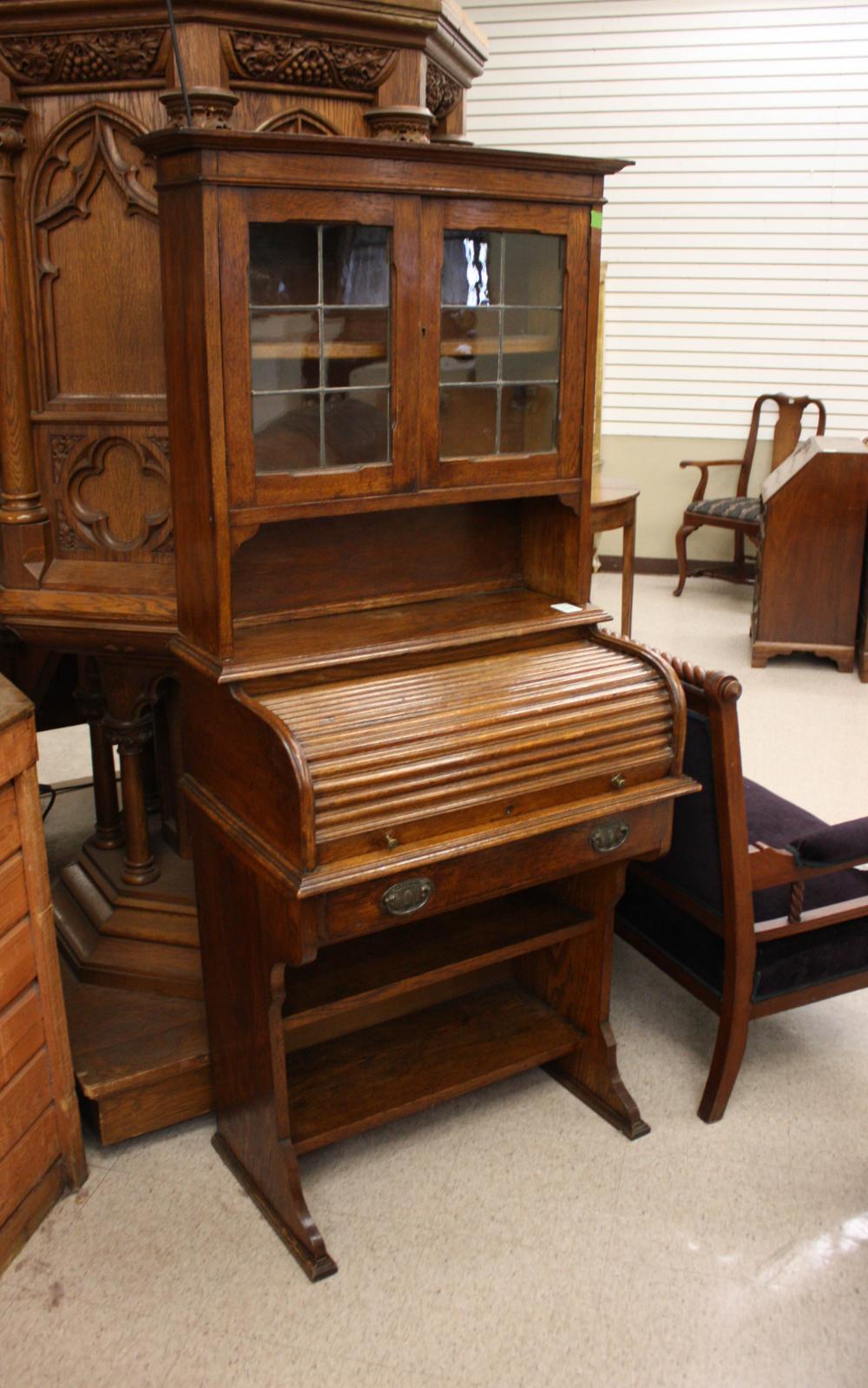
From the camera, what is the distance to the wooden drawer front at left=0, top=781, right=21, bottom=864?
212 cm

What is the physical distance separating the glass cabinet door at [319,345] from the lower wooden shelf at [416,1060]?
123 centimetres

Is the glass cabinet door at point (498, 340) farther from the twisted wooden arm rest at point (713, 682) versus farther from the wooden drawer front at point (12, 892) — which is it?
the wooden drawer front at point (12, 892)

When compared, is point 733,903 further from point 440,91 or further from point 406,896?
point 440,91

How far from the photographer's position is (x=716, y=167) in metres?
6.93

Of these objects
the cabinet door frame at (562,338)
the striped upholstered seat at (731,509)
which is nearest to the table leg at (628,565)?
the striped upholstered seat at (731,509)

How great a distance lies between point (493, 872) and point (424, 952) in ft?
1.13

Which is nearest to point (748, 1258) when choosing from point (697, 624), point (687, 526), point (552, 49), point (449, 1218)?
point (449, 1218)

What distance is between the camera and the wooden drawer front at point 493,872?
6.64 feet

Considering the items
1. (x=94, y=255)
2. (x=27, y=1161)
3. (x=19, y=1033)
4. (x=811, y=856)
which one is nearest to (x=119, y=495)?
(x=94, y=255)

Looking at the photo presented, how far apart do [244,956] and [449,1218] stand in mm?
655

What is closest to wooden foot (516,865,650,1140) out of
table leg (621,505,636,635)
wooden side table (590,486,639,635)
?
wooden side table (590,486,639,635)

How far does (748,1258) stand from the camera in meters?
2.24

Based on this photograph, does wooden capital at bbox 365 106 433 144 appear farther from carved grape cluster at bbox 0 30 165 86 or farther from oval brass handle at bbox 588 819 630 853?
oval brass handle at bbox 588 819 630 853

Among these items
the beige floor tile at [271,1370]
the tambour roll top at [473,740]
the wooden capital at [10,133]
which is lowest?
the beige floor tile at [271,1370]
